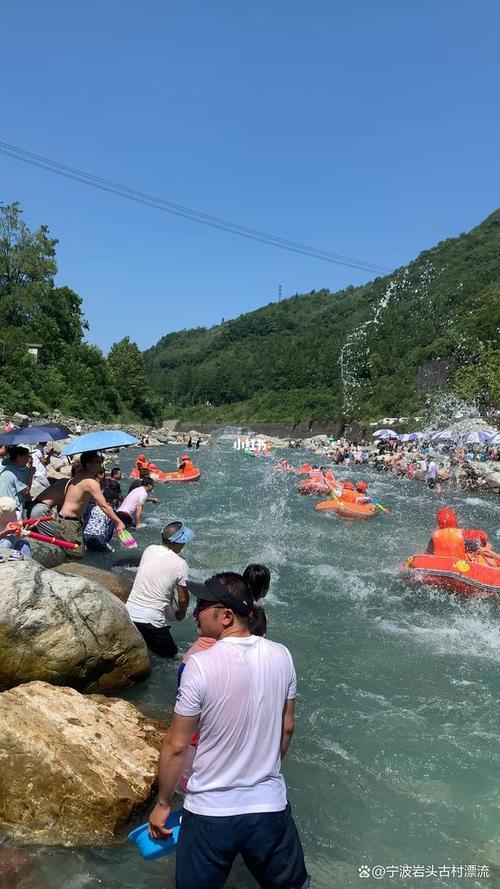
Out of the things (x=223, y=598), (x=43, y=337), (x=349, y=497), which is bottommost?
(x=349, y=497)

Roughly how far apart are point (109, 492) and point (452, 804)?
7.31 meters

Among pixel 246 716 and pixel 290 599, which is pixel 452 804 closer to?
pixel 246 716

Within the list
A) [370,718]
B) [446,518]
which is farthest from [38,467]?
[370,718]

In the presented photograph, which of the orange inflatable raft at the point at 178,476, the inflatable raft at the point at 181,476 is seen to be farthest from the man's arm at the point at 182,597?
the inflatable raft at the point at 181,476

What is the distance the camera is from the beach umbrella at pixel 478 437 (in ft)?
105

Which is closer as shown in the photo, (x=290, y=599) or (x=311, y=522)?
(x=290, y=599)

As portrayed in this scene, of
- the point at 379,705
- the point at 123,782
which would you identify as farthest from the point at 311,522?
the point at 123,782

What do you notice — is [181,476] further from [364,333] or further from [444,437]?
[364,333]

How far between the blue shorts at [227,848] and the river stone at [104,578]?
15.2 ft

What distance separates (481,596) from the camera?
9891mm

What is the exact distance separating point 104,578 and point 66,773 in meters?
Result: 3.41

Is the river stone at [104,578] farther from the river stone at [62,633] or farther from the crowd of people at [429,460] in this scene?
the crowd of people at [429,460]

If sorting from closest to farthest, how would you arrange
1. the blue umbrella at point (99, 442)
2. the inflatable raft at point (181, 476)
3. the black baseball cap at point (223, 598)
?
the black baseball cap at point (223, 598) → the blue umbrella at point (99, 442) → the inflatable raft at point (181, 476)

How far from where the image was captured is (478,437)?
32.4 meters
